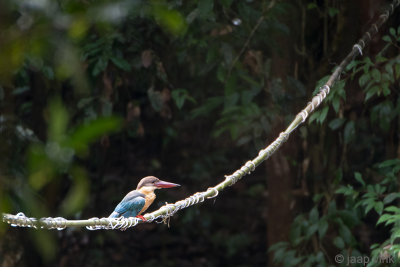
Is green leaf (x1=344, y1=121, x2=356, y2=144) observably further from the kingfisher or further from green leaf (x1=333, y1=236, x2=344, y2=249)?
the kingfisher

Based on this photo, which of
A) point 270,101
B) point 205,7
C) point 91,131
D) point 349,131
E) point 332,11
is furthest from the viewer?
point 270,101

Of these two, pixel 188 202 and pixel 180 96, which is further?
pixel 180 96

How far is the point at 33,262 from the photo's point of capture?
3.60 metres

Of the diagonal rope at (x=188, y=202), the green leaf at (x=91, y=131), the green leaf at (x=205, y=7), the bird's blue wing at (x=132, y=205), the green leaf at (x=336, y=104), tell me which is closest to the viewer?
the green leaf at (x=91, y=131)

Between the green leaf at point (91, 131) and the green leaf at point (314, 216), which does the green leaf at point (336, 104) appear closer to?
the green leaf at point (314, 216)

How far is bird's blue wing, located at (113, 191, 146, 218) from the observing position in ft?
5.42

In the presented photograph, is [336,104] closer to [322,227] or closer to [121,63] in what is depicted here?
[322,227]

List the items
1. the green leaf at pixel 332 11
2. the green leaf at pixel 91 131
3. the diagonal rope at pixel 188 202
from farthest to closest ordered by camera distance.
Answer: the green leaf at pixel 332 11
the diagonal rope at pixel 188 202
the green leaf at pixel 91 131

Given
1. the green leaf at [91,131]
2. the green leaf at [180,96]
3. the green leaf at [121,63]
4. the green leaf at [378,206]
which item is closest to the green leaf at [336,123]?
the green leaf at [378,206]

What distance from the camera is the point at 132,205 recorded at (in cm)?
165

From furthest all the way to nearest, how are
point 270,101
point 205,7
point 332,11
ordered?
point 270,101 → point 332,11 → point 205,7

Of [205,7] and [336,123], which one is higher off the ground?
[205,7]

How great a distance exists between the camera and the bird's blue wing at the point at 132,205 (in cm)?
165

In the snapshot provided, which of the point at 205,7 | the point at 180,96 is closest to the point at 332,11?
the point at 205,7
